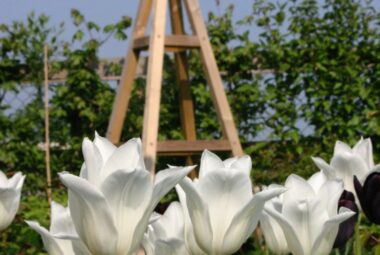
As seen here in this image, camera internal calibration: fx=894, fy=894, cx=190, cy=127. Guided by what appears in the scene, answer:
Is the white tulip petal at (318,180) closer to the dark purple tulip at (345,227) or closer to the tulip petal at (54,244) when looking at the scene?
the dark purple tulip at (345,227)

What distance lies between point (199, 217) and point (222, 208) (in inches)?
1.3

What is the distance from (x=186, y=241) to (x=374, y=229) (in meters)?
2.39

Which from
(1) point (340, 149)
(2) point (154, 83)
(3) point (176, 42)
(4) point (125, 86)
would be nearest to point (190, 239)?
(1) point (340, 149)

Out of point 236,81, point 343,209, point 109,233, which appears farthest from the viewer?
point 236,81

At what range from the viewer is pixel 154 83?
13.6 ft

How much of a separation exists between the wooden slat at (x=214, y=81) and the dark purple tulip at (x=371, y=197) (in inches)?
126

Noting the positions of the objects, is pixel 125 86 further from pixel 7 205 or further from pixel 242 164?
pixel 242 164

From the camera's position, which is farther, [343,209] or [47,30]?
[47,30]

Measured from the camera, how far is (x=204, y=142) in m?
4.36

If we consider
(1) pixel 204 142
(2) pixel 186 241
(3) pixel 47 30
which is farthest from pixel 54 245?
(3) pixel 47 30

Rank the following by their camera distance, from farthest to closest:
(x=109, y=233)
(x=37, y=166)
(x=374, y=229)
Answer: (x=37, y=166) → (x=374, y=229) → (x=109, y=233)

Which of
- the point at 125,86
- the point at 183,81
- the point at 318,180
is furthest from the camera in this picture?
the point at 183,81

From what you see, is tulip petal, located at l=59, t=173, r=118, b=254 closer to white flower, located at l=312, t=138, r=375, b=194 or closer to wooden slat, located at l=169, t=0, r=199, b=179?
→ white flower, located at l=312, t=138, r=375, b=194

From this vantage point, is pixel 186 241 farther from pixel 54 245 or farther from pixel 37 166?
pixel 37 166
